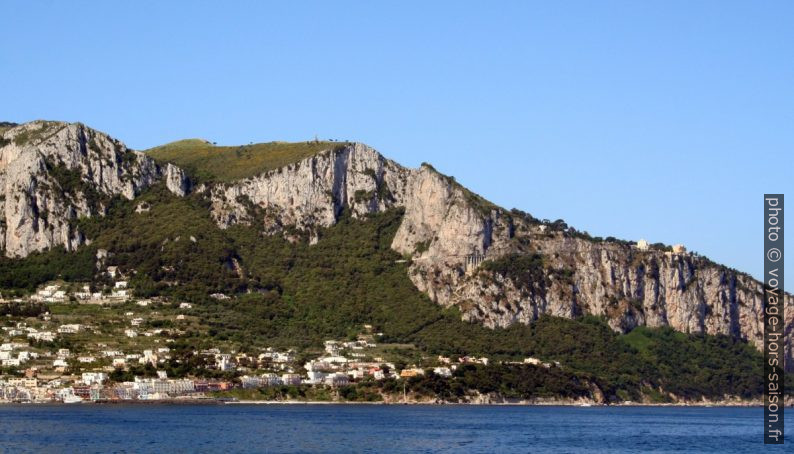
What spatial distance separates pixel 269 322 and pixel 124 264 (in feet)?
82.7

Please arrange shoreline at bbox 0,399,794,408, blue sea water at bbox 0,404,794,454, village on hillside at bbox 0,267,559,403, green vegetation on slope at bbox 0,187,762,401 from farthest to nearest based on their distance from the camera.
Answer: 1. green vegetation on slope at bbox 0,187,762,401
2. village on hillside at bbox 0,267,559,403
3. shoreline at bbox 0,399,794,408
4. blue sea water at bbox 0,404,794,454

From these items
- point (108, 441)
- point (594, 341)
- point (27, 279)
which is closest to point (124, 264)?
point (27, 279)

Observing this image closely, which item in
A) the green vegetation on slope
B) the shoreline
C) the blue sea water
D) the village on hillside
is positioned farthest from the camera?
the green vegetation on slope

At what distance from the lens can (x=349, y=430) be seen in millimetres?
107000

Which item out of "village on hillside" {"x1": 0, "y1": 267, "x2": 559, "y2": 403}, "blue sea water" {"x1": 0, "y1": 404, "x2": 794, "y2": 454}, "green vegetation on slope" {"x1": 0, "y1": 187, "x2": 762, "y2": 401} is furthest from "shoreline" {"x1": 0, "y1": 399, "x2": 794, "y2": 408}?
"blue sea water" {"x1": 0, "y1": 404, "x2": 794, "y2": 454}

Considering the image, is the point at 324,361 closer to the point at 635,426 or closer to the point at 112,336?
the point at 112,336

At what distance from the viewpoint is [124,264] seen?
196m

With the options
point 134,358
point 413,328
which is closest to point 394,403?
point 134,358

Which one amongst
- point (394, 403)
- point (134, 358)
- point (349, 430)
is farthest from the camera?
point (394, 403)

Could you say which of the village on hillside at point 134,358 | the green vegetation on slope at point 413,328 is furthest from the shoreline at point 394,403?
the green vegetation on slope at point 413,328

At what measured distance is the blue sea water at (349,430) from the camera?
299ft

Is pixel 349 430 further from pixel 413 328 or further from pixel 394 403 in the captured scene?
pixel 413 328

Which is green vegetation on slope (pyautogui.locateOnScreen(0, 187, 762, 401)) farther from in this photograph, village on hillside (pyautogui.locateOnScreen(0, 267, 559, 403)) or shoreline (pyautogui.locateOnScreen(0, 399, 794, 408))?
village on hillside (pyautogui.locateOnScreen(0, 267, 559, 403))

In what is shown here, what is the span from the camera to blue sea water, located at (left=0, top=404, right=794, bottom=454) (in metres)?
91.2
